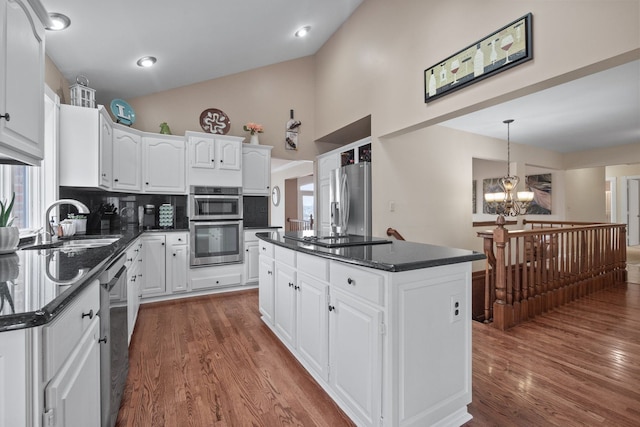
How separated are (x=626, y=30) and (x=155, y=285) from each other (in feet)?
15.7

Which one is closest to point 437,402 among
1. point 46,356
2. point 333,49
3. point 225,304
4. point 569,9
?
point 46,356

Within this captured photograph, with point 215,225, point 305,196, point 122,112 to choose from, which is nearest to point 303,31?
point 122,112

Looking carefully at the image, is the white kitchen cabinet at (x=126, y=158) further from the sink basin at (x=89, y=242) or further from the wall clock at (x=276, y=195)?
the wall clock at (x=276, y=195)

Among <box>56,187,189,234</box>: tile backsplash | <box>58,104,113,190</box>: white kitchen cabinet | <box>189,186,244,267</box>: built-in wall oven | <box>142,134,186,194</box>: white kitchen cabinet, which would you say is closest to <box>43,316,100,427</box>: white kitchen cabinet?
<box>58,104,113,190</box>: white kitchen cabinet

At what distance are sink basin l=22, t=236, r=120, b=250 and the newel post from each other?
3412 mm

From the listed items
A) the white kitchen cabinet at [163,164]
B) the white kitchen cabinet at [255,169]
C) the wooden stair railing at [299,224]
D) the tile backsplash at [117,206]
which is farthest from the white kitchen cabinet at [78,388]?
the wooden stair railing at [299,224]

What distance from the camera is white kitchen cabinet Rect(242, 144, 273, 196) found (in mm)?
4648

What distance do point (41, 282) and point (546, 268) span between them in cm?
432

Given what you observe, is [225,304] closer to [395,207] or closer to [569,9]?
[395,207]

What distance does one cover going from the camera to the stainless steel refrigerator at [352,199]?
4215mm

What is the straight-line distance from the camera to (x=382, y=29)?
388 centimetres

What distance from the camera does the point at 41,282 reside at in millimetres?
1051

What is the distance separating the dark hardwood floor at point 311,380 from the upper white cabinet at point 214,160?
188 centimetres

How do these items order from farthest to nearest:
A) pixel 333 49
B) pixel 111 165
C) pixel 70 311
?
pixel 333 49, pixel 111 165, pixel 70 311
